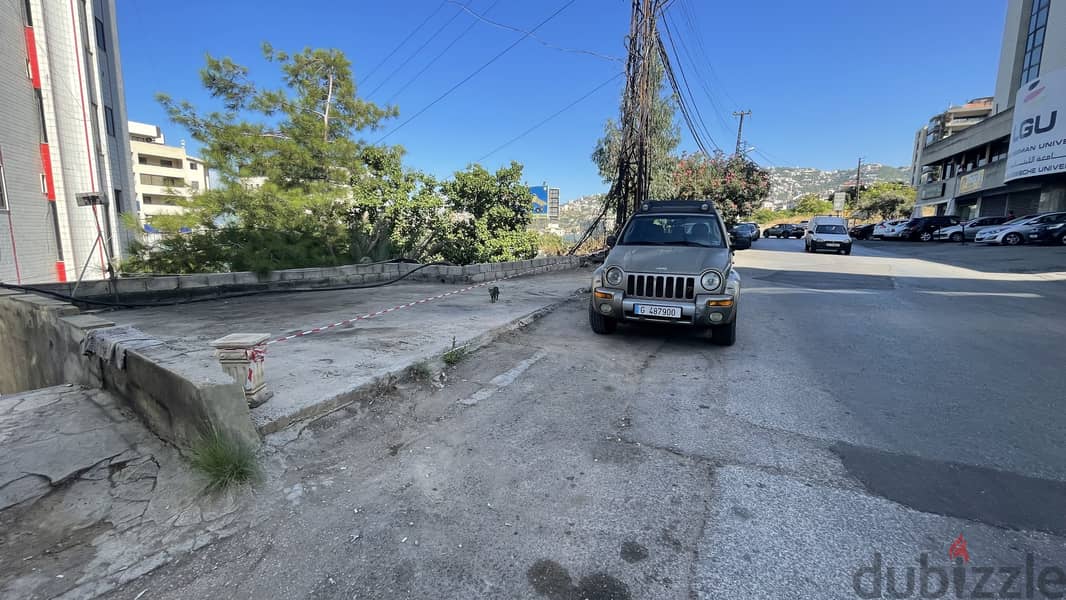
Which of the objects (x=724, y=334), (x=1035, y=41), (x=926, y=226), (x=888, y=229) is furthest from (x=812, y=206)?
(x=724, y=334)

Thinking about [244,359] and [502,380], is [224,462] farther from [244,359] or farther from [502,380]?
[502,380]

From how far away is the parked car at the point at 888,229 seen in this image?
32.2 meters

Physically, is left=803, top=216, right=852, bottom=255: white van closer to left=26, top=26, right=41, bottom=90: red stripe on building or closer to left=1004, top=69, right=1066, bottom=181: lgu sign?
left=1004, top=69, right=1066, bottom=181: lgu sign

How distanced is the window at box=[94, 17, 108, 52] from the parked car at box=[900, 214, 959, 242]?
43.2 meters

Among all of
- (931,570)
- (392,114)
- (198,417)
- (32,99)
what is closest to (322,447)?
(198,417)

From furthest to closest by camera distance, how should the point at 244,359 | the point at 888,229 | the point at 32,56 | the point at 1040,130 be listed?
the point at 888,229
the point at 1040,130
the point at 32,56
the point at 244,359

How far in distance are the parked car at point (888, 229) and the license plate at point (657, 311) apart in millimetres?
35581

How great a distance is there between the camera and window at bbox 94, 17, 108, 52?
55.2 ft

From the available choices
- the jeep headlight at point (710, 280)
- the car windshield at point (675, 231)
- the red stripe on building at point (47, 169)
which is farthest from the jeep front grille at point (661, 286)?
the red stripe on building at point (47, 169)

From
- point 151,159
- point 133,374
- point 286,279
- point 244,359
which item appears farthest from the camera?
point 151,159

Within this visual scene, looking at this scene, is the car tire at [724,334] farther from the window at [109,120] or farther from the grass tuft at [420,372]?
the window at [109,120]

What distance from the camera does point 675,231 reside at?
6809 mm

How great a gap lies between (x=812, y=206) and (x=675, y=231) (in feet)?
246
